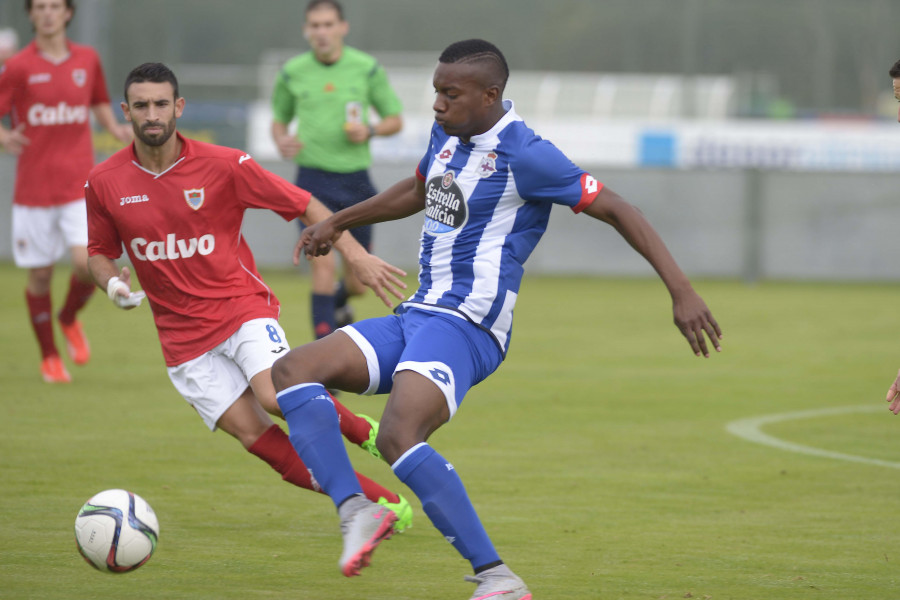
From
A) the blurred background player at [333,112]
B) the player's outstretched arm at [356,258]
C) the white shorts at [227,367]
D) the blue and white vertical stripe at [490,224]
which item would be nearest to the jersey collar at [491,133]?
the blue and white vertical stripe at [490,224]

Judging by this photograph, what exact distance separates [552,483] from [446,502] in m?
2.28

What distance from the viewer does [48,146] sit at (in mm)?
9469

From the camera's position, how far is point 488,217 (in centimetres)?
478

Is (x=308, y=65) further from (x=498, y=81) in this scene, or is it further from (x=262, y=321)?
(x=498, y=81)

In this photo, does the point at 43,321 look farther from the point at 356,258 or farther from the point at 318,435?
the point at 318,435

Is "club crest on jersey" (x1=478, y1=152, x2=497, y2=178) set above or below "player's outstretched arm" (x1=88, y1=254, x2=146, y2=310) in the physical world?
above

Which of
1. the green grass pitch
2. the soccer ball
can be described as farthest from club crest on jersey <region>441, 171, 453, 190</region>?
the soccer ball

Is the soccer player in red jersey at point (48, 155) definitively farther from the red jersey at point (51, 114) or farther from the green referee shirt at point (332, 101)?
the green referee shirt at point (332, 101)

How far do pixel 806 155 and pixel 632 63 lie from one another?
14.7ft

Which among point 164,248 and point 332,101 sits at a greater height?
point 332,101

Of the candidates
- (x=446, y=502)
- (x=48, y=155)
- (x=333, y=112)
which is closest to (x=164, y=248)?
(x=446, y=502)

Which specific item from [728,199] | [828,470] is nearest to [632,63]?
[728,199]

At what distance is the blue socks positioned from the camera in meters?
4.48

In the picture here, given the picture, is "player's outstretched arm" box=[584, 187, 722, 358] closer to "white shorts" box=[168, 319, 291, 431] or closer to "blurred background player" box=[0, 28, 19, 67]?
"white shorts" box=[168, 319, 291, 431]
